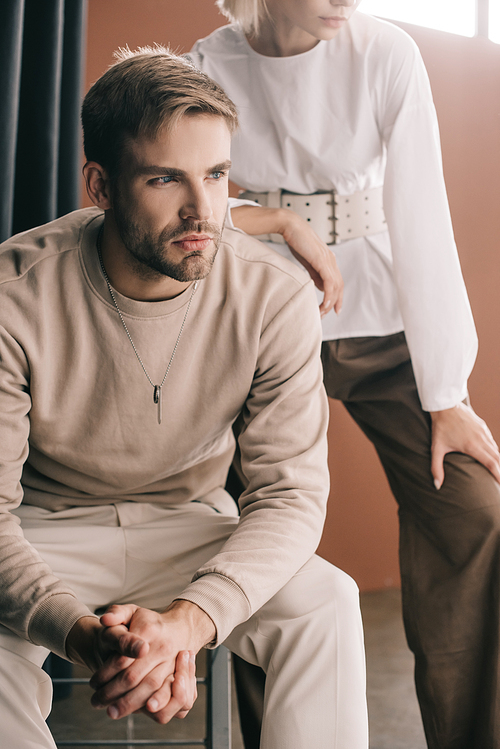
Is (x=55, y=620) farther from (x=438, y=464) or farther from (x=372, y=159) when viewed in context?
(x=372, y=159)

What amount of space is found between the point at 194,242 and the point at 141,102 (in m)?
0.21

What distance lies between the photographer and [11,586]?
2.86 feet

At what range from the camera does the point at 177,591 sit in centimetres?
109

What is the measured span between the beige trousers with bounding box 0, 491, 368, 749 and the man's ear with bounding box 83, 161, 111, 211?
49 cm

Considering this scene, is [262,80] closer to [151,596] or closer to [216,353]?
[216,353]

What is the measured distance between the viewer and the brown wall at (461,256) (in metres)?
2.13

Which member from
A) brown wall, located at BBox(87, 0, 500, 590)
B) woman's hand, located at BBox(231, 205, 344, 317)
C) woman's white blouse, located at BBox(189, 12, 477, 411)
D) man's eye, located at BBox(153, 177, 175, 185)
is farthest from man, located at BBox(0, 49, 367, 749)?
brown wall, located at BBox(87, 0, 500, 590)

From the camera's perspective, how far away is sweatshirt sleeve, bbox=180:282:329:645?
88 centimetres

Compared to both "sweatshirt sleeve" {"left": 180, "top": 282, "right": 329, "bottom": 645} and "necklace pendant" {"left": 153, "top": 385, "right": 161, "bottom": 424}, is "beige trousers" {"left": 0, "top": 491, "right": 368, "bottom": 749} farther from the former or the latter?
"necklace pendant" {"left": 153, "top": 385, "right": 161, "bottom": 424}

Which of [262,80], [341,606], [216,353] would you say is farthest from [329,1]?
[341,606]

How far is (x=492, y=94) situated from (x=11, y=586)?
2.03 m

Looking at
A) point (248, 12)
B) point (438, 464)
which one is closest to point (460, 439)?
point (438, 464)

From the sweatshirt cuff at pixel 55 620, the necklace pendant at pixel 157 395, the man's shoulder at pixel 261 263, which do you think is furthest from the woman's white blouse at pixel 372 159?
the sweatshirt cuff at pixel 55 620

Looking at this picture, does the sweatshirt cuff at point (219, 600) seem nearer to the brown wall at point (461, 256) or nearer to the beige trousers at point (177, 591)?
the beige trousers at point (177, 591)
